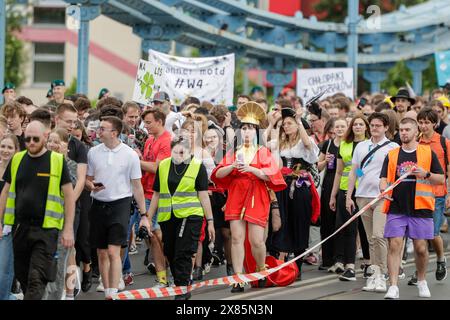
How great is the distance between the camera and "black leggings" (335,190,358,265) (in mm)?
14398

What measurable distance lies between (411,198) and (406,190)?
10 centimetres

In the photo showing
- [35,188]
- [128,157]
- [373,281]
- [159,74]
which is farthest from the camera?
[159,74]

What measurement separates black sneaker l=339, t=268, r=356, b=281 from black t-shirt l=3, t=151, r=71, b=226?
4520mm

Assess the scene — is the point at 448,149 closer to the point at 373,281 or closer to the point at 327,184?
the point at 327,184

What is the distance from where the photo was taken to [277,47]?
1225 inches

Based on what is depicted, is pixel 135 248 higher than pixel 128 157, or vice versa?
pixel 128 157

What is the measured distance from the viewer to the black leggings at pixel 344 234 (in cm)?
1440

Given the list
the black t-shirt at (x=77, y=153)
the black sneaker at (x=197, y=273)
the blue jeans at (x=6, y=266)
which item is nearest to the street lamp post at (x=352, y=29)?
the black sneaker at (x=197, y=273)

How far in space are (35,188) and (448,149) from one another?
611 cm

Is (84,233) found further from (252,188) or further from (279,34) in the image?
(279,34)

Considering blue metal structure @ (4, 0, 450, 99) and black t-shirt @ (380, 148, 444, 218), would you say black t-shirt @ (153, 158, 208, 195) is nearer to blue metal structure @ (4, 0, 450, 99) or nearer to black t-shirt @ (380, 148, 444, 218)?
black t-shirt @ (380, 148, 444, 218)

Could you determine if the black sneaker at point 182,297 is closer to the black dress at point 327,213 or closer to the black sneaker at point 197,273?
the black sneaker at point 197,273
